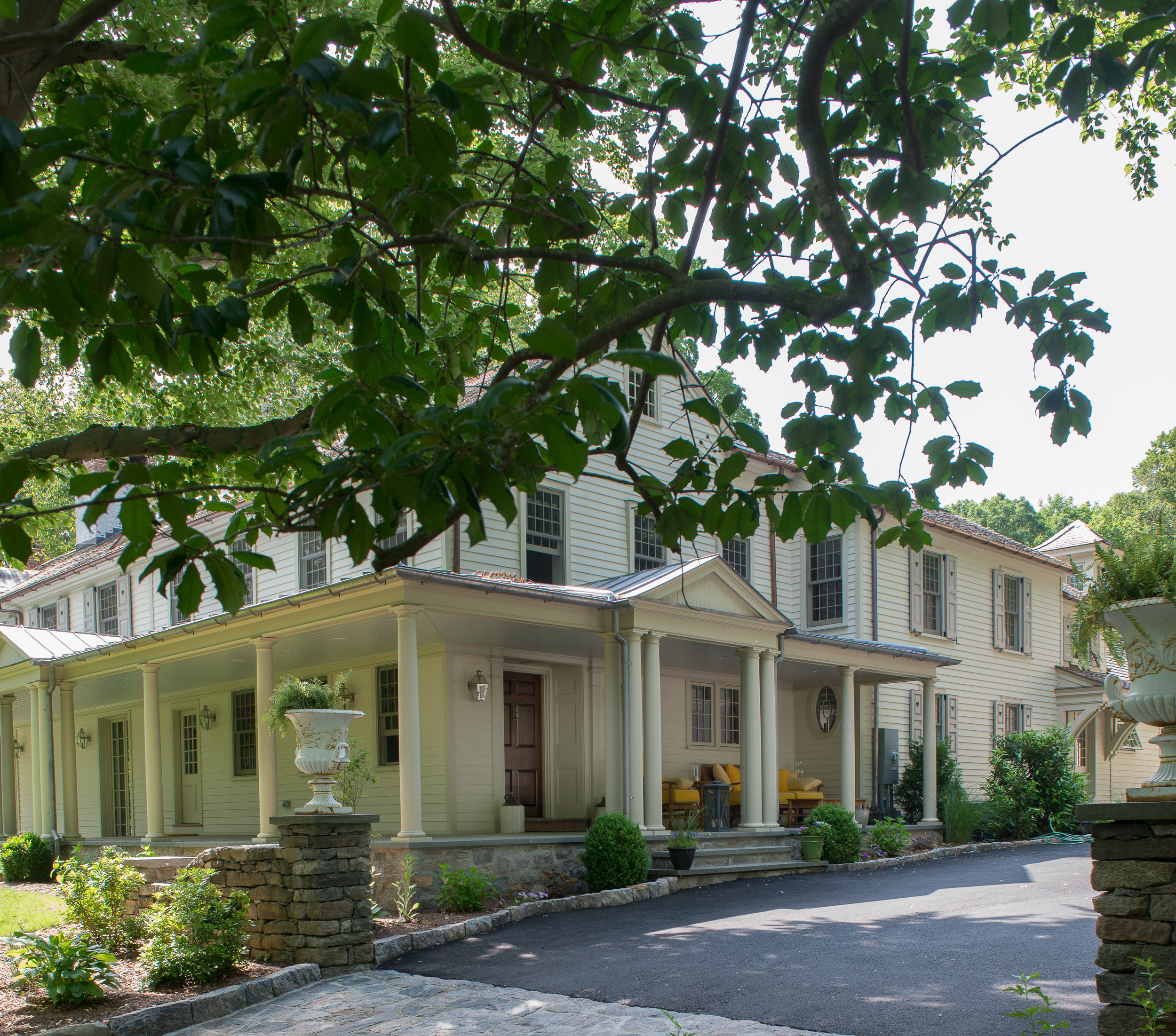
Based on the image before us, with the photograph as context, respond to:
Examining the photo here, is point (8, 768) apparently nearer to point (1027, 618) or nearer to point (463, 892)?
point (463, 892)

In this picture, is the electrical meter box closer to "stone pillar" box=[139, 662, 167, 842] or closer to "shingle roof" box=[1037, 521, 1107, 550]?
"shingle roof" box=[1037, 521, 1107, 550]

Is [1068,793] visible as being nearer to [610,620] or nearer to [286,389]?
[610,620]

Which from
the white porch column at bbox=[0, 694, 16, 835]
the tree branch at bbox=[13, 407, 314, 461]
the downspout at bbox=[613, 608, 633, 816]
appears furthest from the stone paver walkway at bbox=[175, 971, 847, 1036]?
the white porch column at bbox=[0, 694, 16, 835]

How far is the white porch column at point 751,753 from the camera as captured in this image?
598 inches

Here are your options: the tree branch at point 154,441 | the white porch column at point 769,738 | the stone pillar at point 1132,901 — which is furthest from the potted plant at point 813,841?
the stone pillar at point 1132,901

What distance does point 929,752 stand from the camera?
742 inches

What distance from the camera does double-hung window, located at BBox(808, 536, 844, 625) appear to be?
2075 cm

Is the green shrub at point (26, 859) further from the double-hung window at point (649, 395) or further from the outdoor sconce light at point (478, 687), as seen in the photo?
the double-hung window at point (649, 395)

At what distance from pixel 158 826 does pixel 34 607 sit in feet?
45.4

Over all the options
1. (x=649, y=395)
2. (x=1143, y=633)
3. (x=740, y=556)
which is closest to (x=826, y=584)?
(x=740, y=556)

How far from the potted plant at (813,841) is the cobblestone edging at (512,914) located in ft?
9.78

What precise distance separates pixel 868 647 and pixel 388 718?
7905mm

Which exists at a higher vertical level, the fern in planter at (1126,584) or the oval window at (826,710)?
the fern in planter at (1126,584)

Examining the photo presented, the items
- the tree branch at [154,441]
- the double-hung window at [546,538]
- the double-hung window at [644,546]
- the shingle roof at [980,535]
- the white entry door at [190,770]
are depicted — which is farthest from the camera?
the shingle roof at [980,535]
